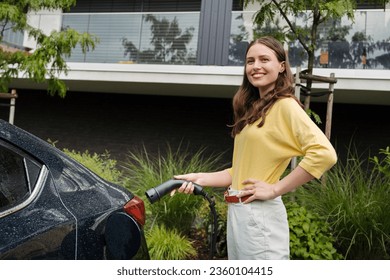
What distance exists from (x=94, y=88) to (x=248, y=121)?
9.63 m

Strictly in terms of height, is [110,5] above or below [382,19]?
above

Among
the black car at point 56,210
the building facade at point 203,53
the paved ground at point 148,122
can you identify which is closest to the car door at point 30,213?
the black car at point 56,210

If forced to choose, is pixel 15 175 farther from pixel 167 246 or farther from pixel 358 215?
pixel 358 215

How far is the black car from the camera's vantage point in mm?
1390

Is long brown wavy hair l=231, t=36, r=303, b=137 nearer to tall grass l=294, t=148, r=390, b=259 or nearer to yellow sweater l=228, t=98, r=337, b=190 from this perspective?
yellow sweater l=228, t=98, r=337, b=190

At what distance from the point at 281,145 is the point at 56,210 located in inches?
35.2

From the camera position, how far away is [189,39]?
30.7ft

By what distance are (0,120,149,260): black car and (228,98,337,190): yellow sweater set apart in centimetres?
52

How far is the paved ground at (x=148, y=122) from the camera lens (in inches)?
380

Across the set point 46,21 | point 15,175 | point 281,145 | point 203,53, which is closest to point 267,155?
point 281,145

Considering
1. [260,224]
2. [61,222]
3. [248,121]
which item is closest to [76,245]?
[61,222]

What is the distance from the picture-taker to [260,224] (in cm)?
166

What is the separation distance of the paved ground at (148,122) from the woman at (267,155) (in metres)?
8.41

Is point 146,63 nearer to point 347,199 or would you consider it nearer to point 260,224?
point 347,199
